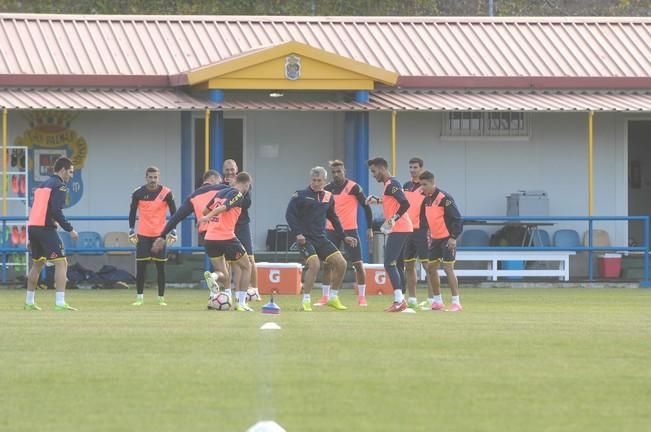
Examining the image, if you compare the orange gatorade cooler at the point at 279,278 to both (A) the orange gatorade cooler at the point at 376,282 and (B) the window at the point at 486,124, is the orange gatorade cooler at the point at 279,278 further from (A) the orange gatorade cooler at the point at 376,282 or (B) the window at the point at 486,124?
(B) the window at the point at 486,124

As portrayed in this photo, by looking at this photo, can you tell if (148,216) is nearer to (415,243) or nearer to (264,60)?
(415,243)

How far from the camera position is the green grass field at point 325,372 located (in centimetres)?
1100

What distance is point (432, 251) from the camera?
22281 mm

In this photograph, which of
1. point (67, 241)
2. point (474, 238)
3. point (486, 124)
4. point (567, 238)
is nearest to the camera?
point (67, 241)

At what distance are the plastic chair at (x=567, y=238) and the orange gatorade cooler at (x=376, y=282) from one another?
6.19 metres

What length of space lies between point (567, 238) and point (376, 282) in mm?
6519

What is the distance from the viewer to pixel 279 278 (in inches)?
1088

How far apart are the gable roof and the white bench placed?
356 centimetres

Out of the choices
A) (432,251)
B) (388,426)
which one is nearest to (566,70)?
(432,251)

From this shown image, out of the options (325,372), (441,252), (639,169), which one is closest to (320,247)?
(441,252)

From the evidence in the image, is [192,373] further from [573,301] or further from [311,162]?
[311,162]

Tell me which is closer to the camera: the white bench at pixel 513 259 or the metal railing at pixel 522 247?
the metal railing at pixel 522 247

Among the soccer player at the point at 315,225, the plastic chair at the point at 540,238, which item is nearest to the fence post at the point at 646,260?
the plastic chair at the point at 540,238

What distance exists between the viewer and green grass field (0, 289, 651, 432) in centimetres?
1100
